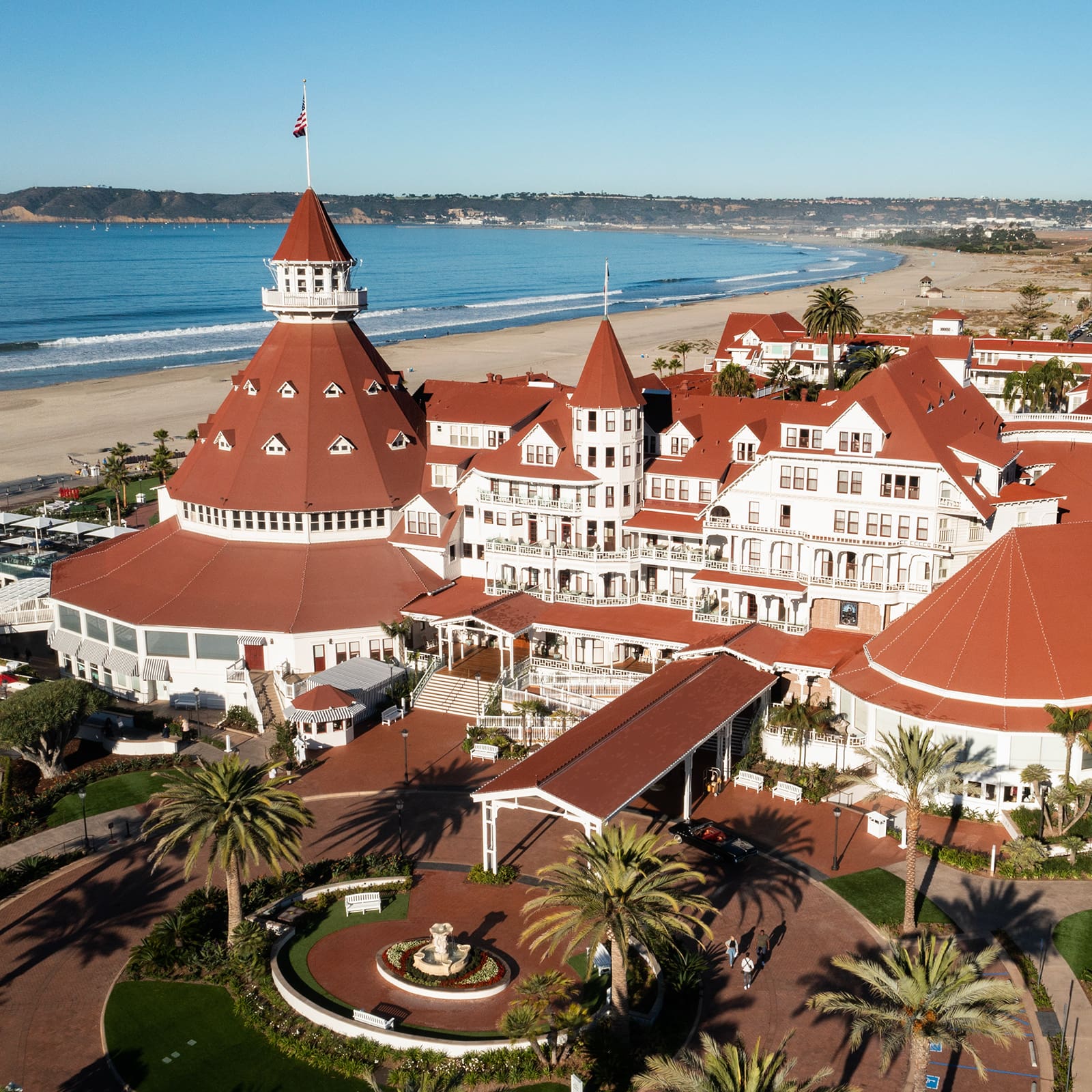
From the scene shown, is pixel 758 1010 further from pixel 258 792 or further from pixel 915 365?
pixel 915 365

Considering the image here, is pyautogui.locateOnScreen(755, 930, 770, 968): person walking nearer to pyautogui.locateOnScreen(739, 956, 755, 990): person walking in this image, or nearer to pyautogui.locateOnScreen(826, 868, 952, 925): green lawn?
pyautogui.locateOnScreen(739, 956, 755, 990): person walking

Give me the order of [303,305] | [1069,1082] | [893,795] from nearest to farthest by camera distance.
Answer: [1069,1082], [893,795], [303,305]

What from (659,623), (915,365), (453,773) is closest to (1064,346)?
(915,365)

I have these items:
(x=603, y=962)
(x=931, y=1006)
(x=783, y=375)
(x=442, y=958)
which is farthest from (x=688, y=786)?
(x=783, y=375)

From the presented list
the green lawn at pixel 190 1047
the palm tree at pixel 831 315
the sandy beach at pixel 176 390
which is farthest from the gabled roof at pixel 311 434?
the sandy beach at pixel 176 390

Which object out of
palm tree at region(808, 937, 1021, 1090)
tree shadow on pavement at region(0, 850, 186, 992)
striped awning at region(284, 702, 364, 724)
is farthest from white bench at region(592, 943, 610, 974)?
striped awning at region(284, 702, 364, 724)
